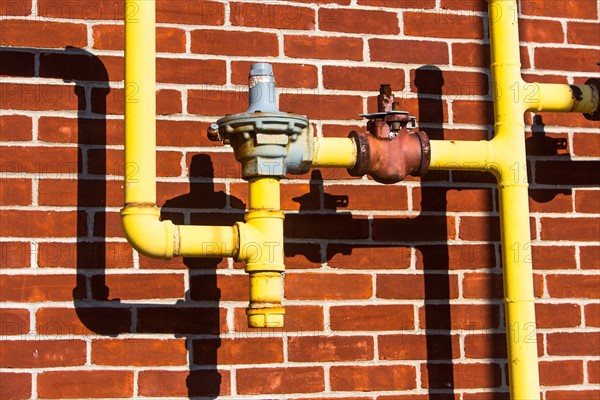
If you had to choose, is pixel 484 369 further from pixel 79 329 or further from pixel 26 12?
pixel 26 12

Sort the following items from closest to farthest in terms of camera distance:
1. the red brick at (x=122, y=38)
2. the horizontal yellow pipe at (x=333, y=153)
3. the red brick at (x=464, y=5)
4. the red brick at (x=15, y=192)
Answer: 1. the horizontal yellow pipe at (x=333, y=153)
2. the red brick at (x=15, y=192)
3. the red brick at (x=122, y=38)
4. the red brick at (x=464, y=5)

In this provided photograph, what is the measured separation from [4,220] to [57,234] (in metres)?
0.13

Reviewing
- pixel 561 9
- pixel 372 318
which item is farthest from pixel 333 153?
pixel 561 9

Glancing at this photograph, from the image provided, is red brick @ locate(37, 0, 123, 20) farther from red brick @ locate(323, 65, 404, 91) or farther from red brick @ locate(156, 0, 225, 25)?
red brick @ locate(323, 65, 404, 91)

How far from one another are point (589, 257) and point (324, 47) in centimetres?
93

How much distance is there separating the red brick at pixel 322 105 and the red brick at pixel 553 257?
62 cm

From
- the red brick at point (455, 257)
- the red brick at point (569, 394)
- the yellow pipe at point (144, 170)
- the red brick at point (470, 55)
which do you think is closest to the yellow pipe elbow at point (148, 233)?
the yellow pipe at point (144, 170)

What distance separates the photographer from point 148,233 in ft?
6.56

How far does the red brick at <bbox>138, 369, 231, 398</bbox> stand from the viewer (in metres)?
2.22

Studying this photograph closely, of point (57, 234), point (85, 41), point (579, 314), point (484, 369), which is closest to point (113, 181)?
point (57, 234)

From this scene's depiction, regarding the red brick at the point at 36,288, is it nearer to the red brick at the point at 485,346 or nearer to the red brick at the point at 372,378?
the red brick at the point at 372,378

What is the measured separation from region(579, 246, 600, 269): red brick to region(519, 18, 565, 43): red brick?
1.96 ft

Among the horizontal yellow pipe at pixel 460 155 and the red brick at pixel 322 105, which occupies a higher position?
the red brick at pixel 322 105

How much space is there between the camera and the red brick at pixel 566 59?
255 centimetres
